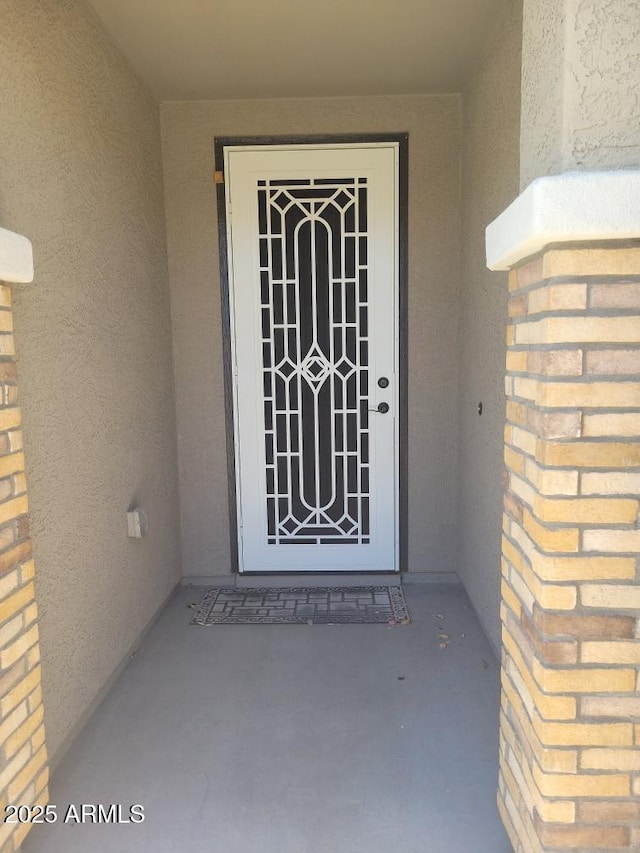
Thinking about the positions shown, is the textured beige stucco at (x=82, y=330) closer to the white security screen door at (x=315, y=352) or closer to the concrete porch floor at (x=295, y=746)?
the concrete porch floor at (x=295, y=746)

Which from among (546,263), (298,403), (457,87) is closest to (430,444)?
(298,403)

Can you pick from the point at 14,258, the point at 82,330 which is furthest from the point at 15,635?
the point at 82,330

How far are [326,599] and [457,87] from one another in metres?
3.12

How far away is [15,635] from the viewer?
1673 mm

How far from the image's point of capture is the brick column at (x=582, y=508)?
50.4 inches

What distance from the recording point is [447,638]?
3.09 m

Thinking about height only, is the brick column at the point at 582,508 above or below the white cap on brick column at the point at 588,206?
below

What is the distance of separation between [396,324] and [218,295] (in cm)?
112

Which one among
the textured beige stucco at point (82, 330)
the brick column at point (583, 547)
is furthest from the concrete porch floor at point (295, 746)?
the brick column at point (583, 547)

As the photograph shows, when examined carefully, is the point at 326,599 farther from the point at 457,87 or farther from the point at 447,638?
the point at 457,87

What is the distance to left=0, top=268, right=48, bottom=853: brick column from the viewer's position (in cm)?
161

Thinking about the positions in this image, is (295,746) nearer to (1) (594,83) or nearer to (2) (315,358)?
(2) (315,358)

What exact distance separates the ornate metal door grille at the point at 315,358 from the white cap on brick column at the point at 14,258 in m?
2.02

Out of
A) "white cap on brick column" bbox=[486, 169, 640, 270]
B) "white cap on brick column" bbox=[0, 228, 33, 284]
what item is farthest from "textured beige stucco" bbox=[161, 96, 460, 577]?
"white cap on brick column" bbox=[486, 169, 640, 270]
